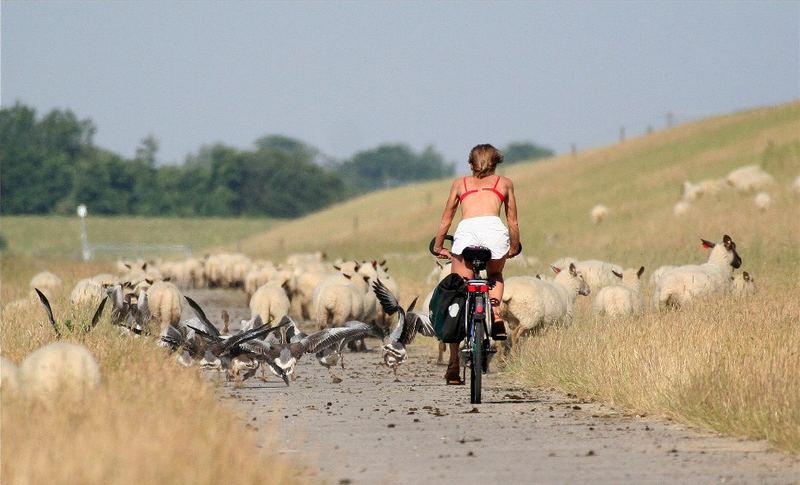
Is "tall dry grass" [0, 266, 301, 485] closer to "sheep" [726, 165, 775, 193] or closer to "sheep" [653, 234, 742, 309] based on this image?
"sheep" [653, 234, 742, 309]

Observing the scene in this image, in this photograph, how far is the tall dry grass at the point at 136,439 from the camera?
24.4 feet

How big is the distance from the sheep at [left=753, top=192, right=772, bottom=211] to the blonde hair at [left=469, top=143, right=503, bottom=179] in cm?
3401

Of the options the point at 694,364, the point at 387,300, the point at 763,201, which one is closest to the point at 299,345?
the point at 387,300

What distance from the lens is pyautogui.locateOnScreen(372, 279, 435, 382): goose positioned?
15195 millimetres

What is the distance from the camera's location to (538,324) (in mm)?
17719

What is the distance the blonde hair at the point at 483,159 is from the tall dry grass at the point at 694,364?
222cm

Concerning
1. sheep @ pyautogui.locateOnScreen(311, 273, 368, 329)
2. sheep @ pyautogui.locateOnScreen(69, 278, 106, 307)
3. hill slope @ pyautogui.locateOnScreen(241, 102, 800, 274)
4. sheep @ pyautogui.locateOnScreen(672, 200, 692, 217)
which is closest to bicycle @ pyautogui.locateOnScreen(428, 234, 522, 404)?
sheep @ pyautogui.locateOnScreen(69, 278, 106, 307)

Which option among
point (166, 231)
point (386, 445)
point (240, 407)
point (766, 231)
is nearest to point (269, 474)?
point (386, 445)

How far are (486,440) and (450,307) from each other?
261 centimetres

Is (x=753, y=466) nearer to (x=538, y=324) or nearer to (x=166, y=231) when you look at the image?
(x=538, y=324)

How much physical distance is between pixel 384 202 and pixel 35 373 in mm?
101917

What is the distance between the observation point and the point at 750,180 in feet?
172

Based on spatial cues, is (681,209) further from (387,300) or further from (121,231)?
(121,231)

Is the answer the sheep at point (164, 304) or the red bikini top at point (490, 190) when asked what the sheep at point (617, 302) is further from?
the red bikini top at point (490, 190)
